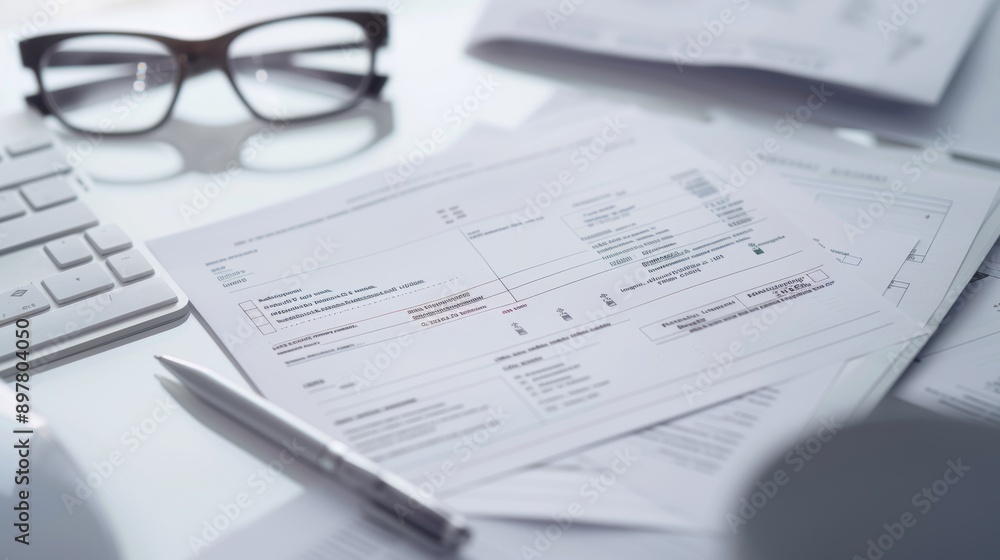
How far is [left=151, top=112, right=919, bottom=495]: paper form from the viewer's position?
44 cm

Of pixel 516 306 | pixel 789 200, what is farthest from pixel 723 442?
pixel 789 200

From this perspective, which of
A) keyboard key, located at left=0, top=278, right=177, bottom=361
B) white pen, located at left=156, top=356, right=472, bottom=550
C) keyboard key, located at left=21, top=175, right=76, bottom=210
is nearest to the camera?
white pen, located at left=156, top=356, right=472, bottom=550

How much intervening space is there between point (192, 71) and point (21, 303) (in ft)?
1.04

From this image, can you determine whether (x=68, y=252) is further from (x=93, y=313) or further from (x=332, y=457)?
(x=332, y=457)

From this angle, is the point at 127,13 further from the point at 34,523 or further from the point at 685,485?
the point at 685,485

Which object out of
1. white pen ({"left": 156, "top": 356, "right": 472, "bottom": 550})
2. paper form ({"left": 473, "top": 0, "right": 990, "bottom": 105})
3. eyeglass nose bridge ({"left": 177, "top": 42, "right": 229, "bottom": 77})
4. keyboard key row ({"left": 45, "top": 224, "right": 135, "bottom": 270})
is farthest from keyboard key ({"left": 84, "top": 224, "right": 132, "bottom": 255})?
paper form ({"left": 473, "top": 0, "right": 990, "bottom": 105})

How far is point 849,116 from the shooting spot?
0.74 m

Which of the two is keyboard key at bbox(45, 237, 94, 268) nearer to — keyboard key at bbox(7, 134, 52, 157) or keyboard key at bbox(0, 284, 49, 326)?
keyboard key at bbox(0, 284, 49, 326)

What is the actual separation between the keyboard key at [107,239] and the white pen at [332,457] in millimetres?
119

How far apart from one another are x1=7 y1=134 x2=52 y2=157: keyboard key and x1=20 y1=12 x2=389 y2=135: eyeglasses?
43 millimetres

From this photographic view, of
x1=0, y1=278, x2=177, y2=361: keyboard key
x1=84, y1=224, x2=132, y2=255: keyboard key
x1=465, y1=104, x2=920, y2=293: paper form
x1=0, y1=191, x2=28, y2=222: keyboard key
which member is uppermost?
x1=0, y1=191, x2=28, y2=222: keyboard key

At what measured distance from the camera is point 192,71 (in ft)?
2.44

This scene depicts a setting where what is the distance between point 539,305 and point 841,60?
435 mm

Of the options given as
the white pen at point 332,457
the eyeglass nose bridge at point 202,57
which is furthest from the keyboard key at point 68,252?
the eyeglass nose bridge at point 202,57
